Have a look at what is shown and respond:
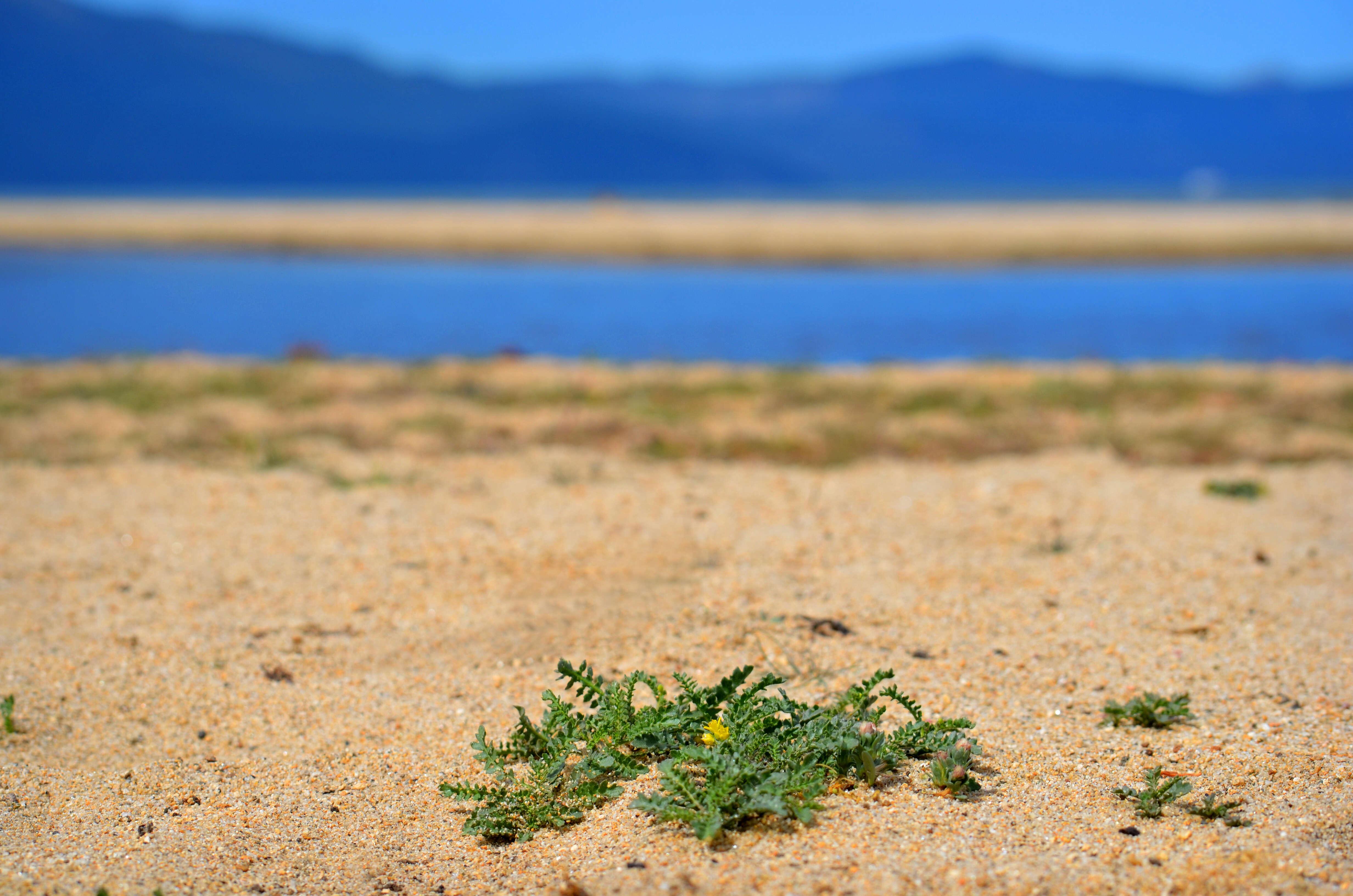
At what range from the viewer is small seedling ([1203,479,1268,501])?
662 cm

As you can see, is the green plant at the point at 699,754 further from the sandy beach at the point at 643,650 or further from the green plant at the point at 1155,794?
the green plant at the point at 1155,794

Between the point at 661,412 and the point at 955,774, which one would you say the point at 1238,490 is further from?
the point at 661,412

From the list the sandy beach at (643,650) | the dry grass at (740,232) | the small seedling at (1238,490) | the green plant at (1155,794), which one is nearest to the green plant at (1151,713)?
the sandy beach at (643,650)

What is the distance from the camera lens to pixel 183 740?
395 centimetres

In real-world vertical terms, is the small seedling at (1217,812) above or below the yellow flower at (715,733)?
below

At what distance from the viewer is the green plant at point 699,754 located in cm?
323

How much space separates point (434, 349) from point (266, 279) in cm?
1198

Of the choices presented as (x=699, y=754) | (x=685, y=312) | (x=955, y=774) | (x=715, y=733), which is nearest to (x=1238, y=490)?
(x=955, y=774)

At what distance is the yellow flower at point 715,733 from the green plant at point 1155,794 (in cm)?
110

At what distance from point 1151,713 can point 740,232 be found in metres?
34.2

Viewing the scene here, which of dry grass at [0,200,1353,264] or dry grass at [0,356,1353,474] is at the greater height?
dry grass at [0,200,1353,264]

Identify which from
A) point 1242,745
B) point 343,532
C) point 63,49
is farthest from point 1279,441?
point 63,49

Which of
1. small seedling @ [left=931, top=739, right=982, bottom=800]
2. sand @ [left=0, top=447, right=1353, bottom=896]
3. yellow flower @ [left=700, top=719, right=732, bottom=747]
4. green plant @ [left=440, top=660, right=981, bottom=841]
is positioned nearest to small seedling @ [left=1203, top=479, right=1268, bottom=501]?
sand @ [left=0, top=447, right=1353, bottom=896]

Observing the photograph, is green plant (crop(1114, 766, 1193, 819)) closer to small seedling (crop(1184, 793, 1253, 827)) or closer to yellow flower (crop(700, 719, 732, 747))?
small seedling (crop(1184, 793, 1253, 827))
